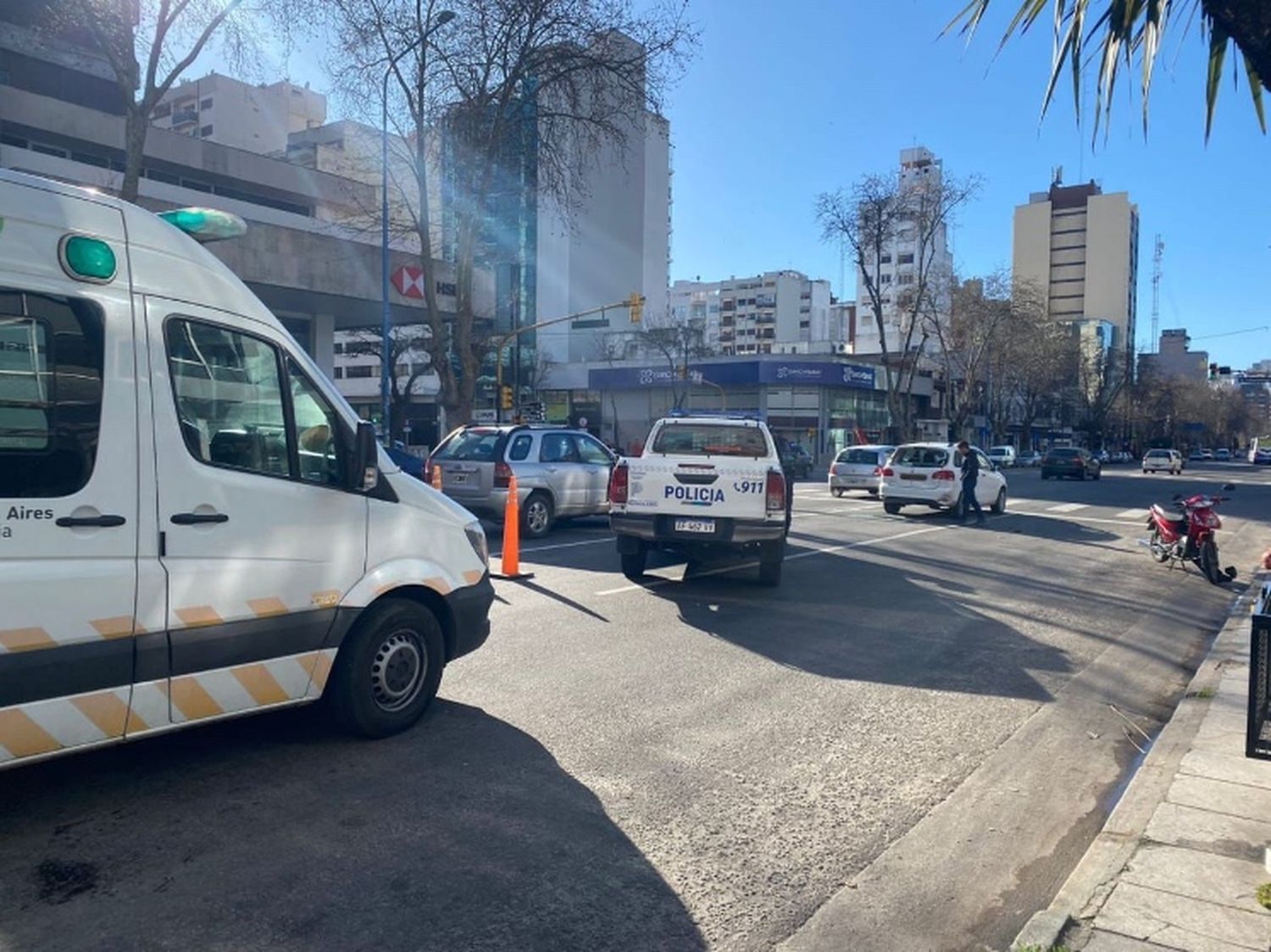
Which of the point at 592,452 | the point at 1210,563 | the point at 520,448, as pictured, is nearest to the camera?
the point at 1210,563

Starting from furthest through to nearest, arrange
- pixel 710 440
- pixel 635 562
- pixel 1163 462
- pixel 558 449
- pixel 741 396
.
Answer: pixel 741 396
pixel 1163 462
pixel 558 449
pixel 710 440
pixel 635 562

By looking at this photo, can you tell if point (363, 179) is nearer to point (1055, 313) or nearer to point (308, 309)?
point (308, 309)

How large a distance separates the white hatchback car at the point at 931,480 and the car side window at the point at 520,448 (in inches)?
380

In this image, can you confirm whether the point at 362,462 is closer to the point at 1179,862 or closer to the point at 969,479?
the point at 1179,862

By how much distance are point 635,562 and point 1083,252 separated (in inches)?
5944

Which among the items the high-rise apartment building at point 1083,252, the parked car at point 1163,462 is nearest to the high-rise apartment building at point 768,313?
the high-rise apartment building at point 1083,252

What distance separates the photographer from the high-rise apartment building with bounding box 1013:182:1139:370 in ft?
449

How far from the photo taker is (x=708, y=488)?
9711 mm

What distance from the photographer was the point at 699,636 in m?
7.82

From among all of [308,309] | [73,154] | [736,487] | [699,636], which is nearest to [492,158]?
[308,309]

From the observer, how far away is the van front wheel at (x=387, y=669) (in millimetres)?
4816

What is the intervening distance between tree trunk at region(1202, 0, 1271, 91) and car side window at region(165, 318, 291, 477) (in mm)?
4140

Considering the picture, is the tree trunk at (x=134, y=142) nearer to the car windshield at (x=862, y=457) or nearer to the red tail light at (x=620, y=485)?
the red tail light at (x=620, y=485)

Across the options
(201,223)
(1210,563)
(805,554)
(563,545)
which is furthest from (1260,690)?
(563,545)
